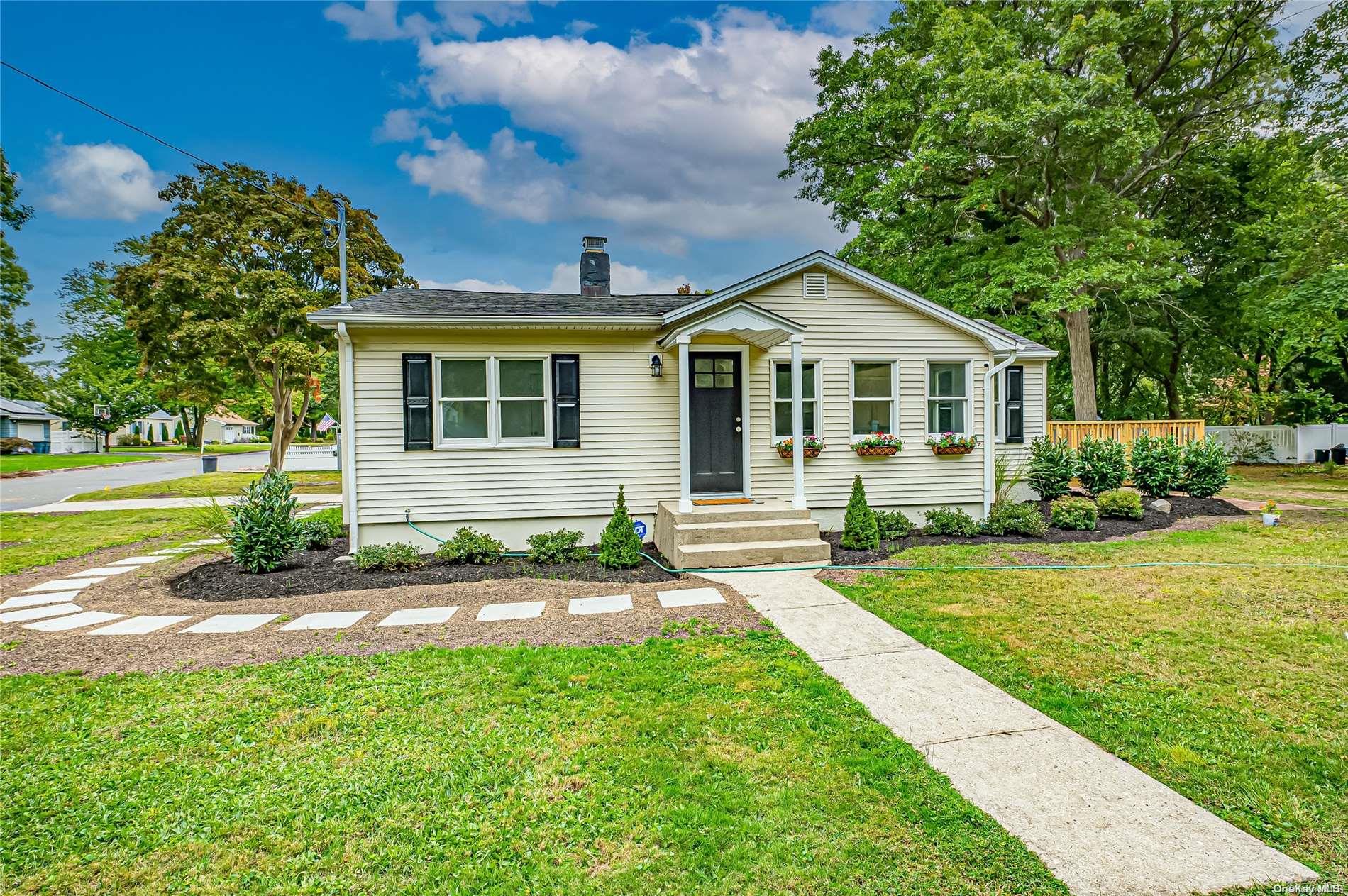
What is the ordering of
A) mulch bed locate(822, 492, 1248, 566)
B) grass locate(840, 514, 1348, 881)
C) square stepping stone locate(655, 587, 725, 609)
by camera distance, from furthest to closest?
mulch bed locate(822, 492, 1248, 566) < square stepping stone locate(655, 587, 725, 609) < grass locate(840, 514, 1348, 881)

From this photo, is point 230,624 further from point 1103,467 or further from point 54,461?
point 54,461

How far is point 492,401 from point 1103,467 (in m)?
10.3

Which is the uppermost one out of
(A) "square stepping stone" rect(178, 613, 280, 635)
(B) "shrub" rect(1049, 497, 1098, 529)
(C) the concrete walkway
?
(B) "shrub" rect(1049, 497, 1098, 529)

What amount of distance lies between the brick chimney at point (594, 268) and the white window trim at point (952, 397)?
17.3 feet

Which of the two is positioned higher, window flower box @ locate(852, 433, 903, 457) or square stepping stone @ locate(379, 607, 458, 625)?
window flower box @ locate(852, 433, 903, 457)

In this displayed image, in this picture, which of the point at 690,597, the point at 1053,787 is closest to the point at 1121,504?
the point at 690,597

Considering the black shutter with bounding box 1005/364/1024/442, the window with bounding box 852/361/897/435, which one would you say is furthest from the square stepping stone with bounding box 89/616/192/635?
the black shutter with bounding box 1005/364/1024/442

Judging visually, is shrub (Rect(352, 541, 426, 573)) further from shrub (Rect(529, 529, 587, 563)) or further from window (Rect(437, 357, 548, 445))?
window (Rect(437, 357, 548, 445))

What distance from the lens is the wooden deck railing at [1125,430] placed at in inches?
509

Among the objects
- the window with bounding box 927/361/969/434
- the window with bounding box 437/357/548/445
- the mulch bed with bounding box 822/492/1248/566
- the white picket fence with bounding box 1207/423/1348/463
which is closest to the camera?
the mulch bed with bounding box 822/492/1248/566

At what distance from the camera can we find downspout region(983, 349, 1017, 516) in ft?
30.4

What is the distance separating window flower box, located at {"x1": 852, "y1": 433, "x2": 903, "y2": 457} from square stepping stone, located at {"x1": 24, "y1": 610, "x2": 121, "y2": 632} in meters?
8.65

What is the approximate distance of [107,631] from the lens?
196 inches

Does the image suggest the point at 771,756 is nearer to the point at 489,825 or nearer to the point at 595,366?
the point at 489,825
